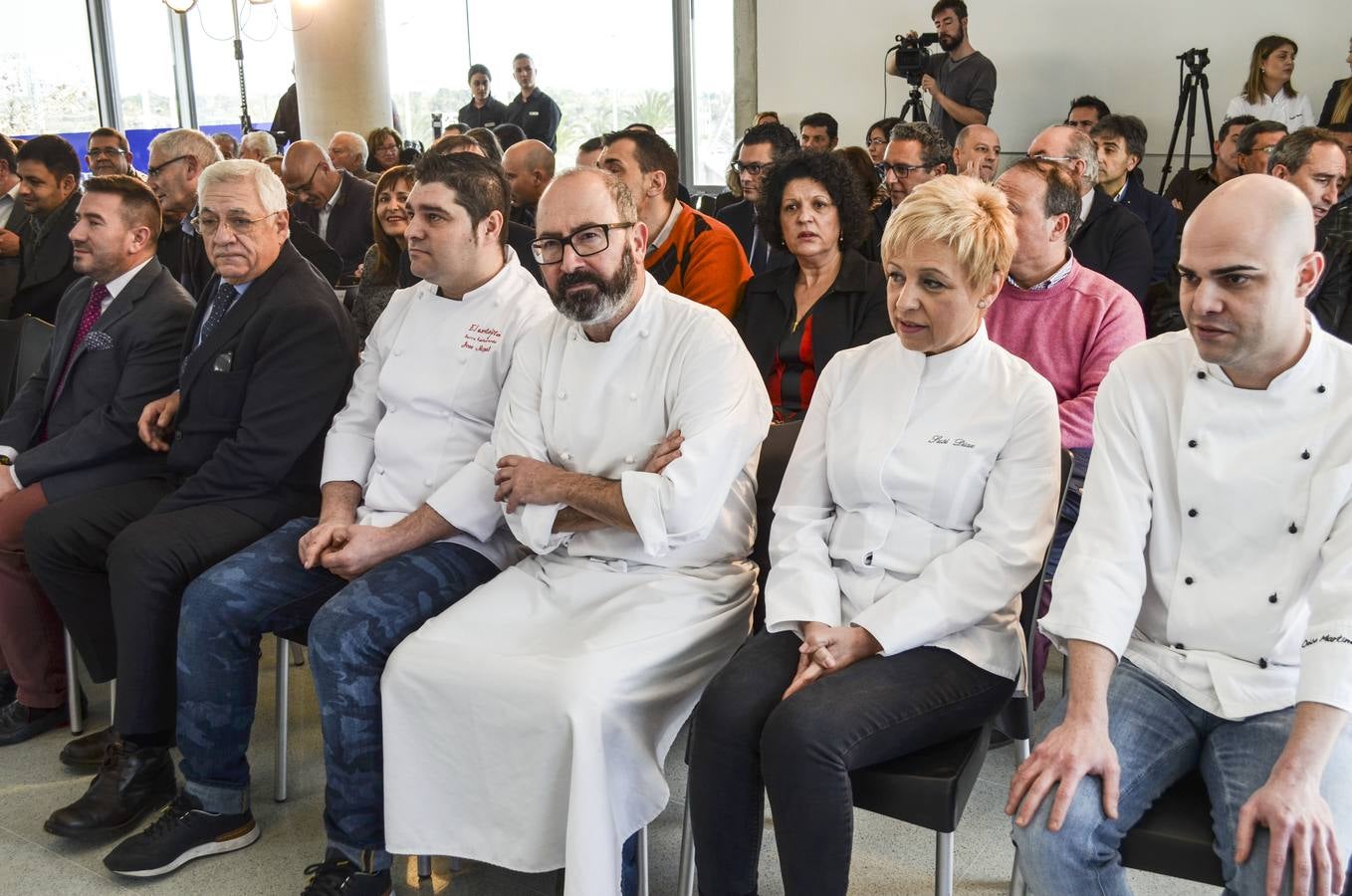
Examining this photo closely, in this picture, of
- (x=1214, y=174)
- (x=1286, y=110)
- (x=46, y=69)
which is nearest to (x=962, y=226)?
(x=1214, y=174)

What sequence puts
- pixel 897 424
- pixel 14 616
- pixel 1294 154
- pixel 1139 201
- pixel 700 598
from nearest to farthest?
pixel 897 424 → pixel 700 598 → pixel 14 616 → pixel 1294 154 → pixel 1139 201

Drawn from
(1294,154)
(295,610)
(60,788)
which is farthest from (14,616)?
(1294,154)

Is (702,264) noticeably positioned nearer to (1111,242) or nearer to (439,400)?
(439,400)

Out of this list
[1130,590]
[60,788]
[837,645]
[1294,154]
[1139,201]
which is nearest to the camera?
[1130,590]

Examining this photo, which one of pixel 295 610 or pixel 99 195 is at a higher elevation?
pixel 99 195

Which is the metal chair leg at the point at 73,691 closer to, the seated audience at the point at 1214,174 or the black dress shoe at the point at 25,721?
the black dress shoe at the point at 25,721

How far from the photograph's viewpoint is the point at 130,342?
10.3 feet

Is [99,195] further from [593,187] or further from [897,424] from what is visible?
[897,424]

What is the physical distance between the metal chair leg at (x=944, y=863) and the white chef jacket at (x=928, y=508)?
29cm

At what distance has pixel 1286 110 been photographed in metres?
6.64

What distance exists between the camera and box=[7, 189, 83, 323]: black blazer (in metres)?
4.51

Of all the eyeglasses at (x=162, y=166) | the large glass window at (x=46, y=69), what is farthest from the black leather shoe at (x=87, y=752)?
the large glass window at (x=46, y=69)

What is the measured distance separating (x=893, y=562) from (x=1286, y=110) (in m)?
5.86

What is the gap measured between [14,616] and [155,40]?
11.5 m
